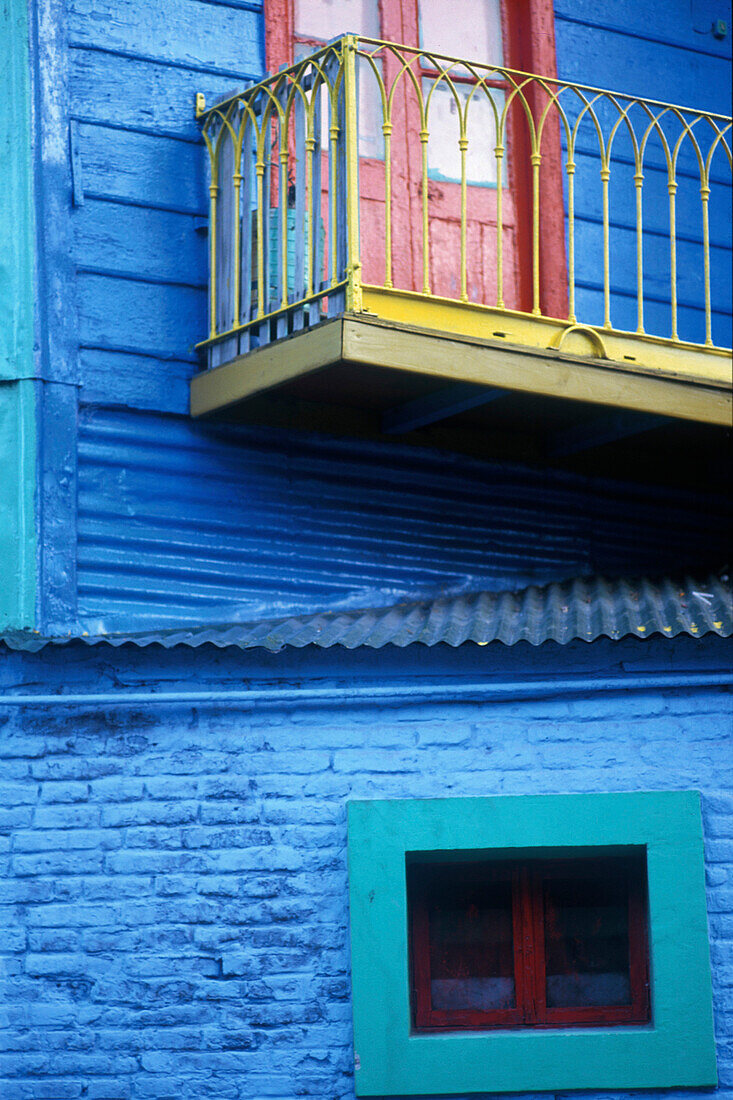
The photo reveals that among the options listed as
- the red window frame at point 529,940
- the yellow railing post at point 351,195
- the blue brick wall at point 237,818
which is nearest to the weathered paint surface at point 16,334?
the blue brick wall at point 237,818

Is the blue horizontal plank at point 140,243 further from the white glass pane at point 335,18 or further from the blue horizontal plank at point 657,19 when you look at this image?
the blue horizontal plank at point 657,19

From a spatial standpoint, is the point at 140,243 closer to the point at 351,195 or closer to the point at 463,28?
the point at 351,195

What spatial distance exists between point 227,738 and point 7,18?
3.22 m

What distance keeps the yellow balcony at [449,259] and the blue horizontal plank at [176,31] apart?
0.33m

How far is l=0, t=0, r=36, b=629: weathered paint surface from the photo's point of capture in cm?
541

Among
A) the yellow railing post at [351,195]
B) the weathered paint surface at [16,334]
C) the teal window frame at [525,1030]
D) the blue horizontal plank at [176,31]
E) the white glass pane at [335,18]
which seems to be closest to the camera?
the teal window frame at [525,1030]

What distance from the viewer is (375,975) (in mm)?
4859

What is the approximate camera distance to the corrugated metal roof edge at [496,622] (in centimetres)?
498

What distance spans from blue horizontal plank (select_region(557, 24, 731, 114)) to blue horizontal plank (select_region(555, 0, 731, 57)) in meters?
0.04

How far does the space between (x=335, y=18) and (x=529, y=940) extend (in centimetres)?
435

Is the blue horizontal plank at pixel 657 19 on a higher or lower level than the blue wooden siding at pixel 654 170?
higher

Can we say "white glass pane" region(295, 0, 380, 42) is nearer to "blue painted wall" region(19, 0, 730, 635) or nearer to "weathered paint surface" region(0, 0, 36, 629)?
"blue painted wall" region(19, 0, 730, 635)

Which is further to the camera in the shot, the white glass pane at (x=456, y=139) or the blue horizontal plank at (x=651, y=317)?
the blue horizontal plank at (x=651, y=317)

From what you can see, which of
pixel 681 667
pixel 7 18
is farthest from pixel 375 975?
pixel 7 18
